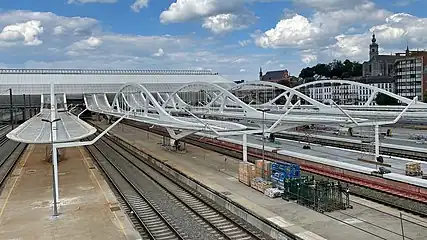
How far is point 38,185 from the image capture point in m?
29.1

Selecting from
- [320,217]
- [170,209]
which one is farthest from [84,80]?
[320,217]

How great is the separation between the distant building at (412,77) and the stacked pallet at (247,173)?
82401 millimetres

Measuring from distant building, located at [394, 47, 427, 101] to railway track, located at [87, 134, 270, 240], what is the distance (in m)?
81.1

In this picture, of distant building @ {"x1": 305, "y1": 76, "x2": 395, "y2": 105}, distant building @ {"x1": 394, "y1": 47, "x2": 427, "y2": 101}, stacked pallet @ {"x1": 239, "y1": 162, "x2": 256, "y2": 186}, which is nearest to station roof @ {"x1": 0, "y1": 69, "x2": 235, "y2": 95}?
distant building @ {"x1": 305, "y1": 76, "x2": 395, "y2": 105}

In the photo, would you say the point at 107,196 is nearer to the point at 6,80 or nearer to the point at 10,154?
the point at 10,154

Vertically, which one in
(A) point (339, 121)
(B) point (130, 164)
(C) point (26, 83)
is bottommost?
(B) point (130, 164)

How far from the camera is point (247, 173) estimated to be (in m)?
26.5

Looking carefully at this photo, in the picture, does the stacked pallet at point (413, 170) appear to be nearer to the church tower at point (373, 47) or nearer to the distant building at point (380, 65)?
the distant building at point (380, 65)

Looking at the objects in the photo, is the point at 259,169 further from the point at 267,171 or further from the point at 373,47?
the point at 373,47

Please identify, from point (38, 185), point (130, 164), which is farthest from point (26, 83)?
point (38, 185)

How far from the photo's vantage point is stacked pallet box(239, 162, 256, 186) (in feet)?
86.1

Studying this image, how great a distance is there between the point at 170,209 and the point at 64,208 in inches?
203

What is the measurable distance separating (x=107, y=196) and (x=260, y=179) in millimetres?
8358

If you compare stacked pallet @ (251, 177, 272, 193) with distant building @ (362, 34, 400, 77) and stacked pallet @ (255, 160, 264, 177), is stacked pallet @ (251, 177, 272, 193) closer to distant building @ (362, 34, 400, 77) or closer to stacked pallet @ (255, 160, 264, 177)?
stacked pallet @ (255, 160, 264, 177)
